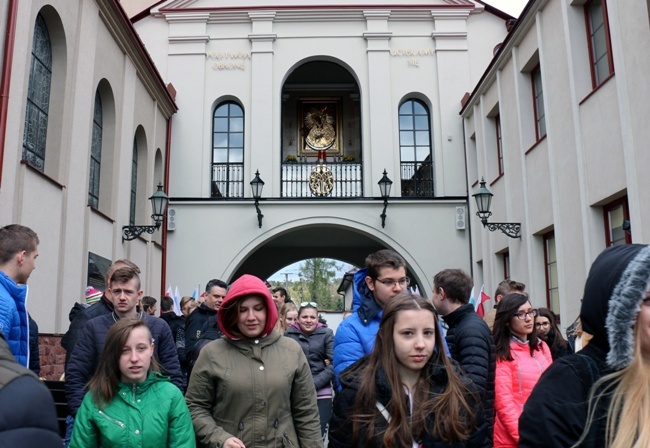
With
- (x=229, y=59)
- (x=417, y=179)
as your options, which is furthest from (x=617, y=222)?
(x=229, y=59)

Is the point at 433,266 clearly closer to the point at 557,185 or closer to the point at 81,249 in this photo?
the point at 557,185

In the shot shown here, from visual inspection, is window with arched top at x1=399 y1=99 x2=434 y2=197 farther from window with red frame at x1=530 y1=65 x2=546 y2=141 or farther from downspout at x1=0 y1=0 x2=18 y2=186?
downspout at x1=0 y1=0 x2=18 y2=186

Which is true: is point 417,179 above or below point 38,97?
above

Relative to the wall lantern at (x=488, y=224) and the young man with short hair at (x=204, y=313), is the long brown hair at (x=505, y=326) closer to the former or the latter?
the young man with short hair at (x=204, y=313)

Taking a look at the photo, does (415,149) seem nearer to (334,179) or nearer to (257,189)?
(334,179)

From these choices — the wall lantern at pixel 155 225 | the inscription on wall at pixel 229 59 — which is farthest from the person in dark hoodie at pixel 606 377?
the inscription on wall at pixel 229 59

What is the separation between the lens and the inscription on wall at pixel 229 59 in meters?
17.7

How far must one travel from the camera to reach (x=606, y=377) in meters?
1.77

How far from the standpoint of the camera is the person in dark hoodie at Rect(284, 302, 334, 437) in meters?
7.09

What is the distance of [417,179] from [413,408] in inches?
590

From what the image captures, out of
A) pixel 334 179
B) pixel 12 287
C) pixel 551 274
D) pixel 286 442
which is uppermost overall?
pixel 334 179

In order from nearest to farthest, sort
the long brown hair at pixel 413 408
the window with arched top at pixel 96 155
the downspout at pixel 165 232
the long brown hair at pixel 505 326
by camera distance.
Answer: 1. the long brown hair at pixel 413 408
2. the long brown hair at pixel 505 326
3. the window with arched top at pixel 96 155
4. the downspout at pixel 165 232

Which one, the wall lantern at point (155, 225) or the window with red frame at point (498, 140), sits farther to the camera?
the window with red frame at point (498, 140)

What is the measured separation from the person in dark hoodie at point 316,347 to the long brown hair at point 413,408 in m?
4.26
